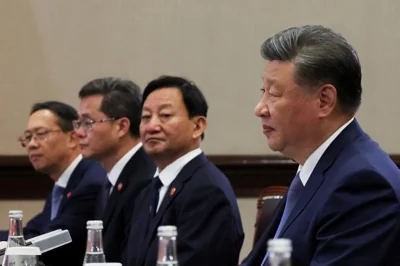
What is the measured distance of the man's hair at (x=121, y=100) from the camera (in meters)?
4.98

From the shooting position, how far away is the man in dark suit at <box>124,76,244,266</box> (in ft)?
11.7

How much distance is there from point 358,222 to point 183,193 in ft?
4.81

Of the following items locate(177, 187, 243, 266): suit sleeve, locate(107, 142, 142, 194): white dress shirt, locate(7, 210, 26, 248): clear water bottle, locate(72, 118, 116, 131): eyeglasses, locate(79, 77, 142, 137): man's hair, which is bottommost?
locate(177, 187, 243, 266): suit sleeve

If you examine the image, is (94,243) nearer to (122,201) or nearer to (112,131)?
(122,201)

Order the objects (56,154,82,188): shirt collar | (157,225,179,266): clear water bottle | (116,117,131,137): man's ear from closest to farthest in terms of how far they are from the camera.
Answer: (157,225,179,266): clear water bottle → (116,117,131,137): man's ear → (56,154,82,188): shirt collar

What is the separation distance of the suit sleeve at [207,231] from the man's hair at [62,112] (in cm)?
216

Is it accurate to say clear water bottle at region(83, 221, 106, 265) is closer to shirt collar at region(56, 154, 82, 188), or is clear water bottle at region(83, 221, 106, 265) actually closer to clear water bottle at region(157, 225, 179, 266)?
clear water bottle at region(157, 225, 179, 266)

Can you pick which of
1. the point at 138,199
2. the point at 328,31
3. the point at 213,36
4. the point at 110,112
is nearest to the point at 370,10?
the point at 213,36

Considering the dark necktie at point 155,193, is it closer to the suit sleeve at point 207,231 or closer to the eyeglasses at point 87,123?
the suit sleeve at point 207,231

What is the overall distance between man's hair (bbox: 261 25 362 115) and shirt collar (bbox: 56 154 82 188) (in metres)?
3.02

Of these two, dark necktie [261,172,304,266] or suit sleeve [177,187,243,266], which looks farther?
suit sleeve [177,187,243,266]

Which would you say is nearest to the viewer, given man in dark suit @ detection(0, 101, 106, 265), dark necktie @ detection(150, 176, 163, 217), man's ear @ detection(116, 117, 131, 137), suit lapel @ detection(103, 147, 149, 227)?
dark necktie @ detection(150, 176, 163, 217)

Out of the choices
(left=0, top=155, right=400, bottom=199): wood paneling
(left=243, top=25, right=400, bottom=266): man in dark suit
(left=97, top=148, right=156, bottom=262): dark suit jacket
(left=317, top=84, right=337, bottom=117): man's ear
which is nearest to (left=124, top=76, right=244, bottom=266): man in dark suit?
(left=97, top=148, right=156, bottom=262): dark suit jacket

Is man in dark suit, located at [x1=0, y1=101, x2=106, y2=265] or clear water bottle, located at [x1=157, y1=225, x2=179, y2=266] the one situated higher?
clear water bottle, located at [x1=157, y1=225, x2=179, y2=266]
